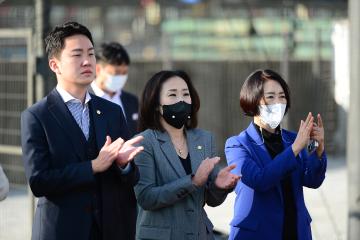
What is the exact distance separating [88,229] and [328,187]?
27.1ft

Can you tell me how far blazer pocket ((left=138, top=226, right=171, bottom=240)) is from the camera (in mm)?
4906

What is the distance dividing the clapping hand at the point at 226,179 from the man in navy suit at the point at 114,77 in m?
2.90

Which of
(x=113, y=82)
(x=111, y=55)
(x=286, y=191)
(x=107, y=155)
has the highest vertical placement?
(x=111, y=55)

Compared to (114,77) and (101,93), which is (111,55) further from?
(101,93)

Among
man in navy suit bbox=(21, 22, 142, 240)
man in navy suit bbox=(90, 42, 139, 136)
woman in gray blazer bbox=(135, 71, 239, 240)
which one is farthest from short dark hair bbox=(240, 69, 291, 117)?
man in navy suit bbox=(90, 42, 139, 136)

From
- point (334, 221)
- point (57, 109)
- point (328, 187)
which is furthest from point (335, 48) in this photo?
point (57, 109)

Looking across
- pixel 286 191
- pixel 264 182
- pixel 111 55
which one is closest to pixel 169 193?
pixel 264 182

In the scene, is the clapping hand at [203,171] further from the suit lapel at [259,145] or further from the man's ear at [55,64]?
the man's ear at [55,64]

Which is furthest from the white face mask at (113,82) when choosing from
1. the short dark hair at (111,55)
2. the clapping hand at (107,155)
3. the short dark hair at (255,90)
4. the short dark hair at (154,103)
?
the clapping hand at (107,155)

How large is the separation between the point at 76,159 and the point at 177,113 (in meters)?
0.80

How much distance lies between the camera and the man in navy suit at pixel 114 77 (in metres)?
7.72

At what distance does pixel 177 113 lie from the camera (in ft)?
16.5

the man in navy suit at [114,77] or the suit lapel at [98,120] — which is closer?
the suit lapel at [98,120]

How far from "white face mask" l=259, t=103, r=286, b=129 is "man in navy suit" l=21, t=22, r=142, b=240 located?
108cm
